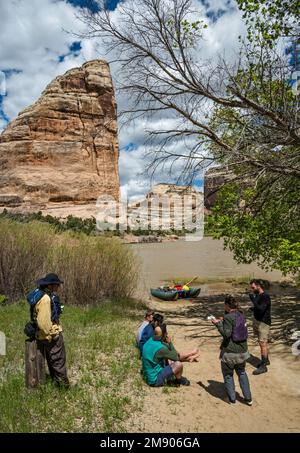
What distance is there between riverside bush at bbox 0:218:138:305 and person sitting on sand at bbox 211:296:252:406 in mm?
6444

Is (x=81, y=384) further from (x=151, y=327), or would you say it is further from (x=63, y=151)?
(x=63, y=151)

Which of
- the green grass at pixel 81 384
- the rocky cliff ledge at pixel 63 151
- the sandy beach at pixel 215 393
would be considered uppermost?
the rocky cliff ledge at pixel 63 151

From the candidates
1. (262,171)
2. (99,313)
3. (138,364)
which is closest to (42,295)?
(138,364)

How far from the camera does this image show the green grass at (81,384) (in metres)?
4.54

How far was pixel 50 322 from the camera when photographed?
4805mm

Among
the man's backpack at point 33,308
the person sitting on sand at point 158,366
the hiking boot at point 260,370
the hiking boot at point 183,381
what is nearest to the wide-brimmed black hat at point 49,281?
the man's backpack at point 33,308

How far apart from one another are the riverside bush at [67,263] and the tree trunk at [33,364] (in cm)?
593

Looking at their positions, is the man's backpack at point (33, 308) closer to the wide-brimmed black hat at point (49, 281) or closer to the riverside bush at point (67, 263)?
the wide-brimmed black hat at point (49, 281)

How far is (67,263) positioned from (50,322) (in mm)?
6543

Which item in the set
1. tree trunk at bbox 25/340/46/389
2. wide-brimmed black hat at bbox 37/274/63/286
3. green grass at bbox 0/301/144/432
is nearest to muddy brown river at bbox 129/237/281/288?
green grass at bbox 0/301/144/432

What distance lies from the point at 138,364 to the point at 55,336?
83.3 inches

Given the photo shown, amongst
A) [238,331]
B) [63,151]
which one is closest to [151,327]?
[238,331]

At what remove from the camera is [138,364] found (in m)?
6.62
